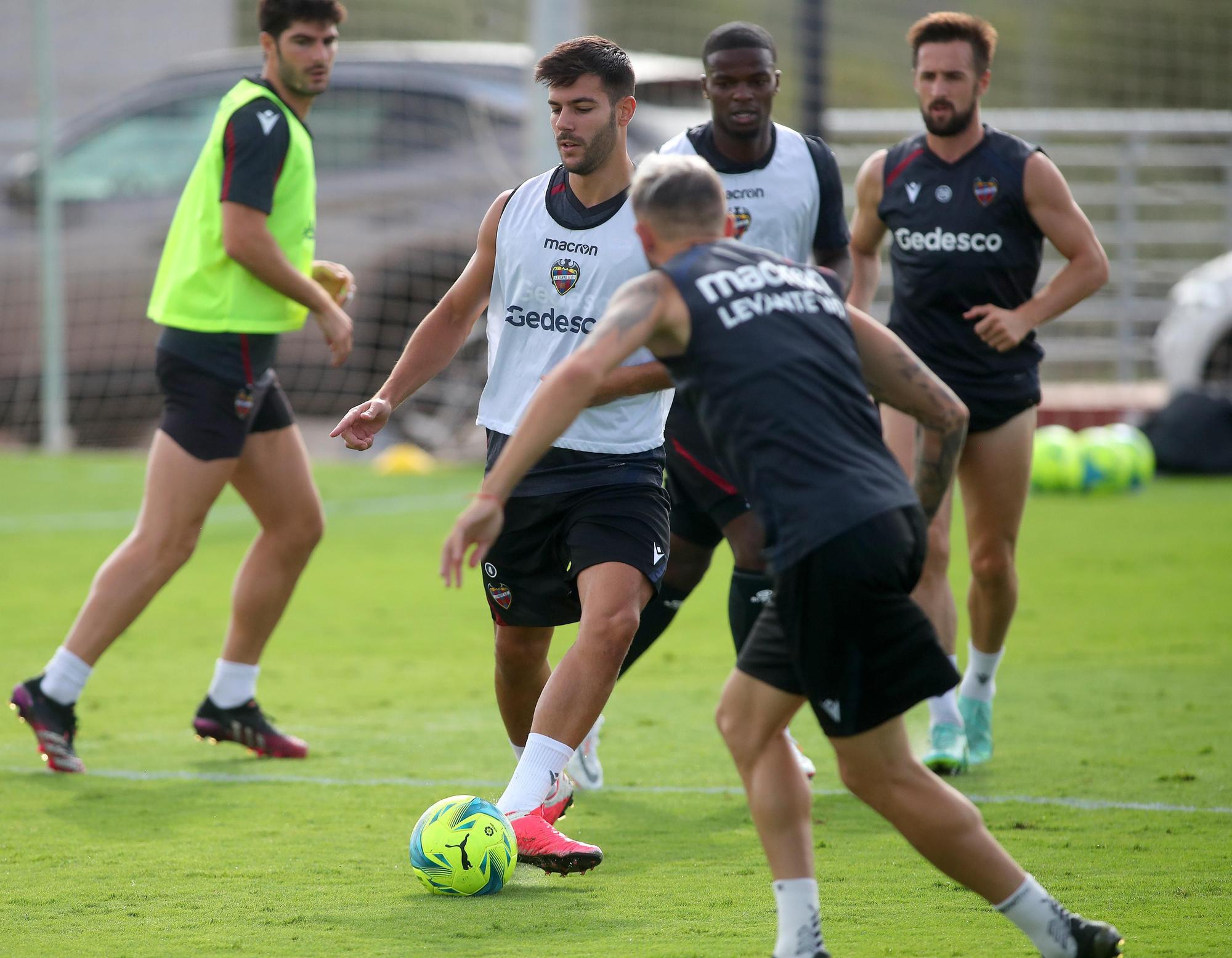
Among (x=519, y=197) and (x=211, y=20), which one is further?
(x=211, y=20)

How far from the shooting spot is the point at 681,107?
571 inches

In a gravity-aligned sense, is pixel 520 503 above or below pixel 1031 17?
below

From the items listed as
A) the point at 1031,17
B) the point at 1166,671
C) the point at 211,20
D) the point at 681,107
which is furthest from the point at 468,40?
the point at 1166,671

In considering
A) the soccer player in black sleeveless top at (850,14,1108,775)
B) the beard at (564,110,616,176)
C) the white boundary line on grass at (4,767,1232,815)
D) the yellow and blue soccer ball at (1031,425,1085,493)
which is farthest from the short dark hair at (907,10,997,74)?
the yellow and blue soccer ball at (1031,425,1085,493)

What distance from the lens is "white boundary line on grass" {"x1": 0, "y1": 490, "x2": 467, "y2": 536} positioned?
11766 millimetres

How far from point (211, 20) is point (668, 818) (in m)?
18.6

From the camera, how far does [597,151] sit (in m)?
4.72

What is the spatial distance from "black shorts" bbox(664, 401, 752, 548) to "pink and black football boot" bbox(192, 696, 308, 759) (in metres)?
1.52

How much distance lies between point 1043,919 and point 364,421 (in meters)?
2.13

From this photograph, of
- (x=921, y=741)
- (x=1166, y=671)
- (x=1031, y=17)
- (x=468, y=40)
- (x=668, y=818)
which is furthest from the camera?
(x=1031, y=17)

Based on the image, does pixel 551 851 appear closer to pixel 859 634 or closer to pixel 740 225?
pixel 859 634

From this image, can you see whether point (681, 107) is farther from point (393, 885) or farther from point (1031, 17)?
point (1031, 17)

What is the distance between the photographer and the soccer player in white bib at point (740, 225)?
217 inches

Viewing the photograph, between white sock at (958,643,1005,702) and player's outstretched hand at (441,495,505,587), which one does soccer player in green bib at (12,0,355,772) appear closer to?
white sock at (958,643,1005,702)
